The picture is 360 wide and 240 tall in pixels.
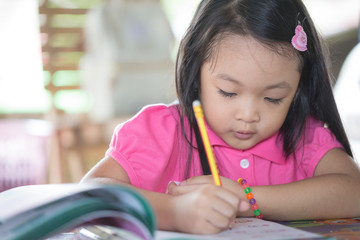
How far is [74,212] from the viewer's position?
1.42 ft

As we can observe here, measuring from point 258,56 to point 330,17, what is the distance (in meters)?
1.75

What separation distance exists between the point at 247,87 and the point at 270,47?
8 cm

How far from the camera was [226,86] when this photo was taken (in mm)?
775

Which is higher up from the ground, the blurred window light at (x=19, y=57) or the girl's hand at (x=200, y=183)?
the blurred window light at (x=19, y=57)

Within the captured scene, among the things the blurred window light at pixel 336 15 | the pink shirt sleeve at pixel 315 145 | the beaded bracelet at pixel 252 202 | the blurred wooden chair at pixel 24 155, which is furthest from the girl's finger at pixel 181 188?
the blurred wooden chair at pixel 24 155

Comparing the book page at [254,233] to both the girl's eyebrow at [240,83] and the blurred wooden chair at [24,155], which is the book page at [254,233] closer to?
the girl's eyebrow at [240,83]

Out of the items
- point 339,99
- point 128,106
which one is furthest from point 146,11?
point 339,99

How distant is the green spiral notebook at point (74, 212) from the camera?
0.43 metres

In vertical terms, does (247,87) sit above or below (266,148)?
above

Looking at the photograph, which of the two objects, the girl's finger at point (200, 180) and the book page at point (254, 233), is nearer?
the book page at point (254, 233)

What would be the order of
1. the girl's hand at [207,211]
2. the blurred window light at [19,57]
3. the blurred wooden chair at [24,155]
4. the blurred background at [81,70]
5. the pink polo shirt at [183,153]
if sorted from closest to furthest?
1. the girl's hand at [207,211]
2. the pink polo shirt at [183,153]
3. the blurred background at [81,70]
4. the blurred wooden chair at [24,155]
5. the blurred window light at [19,57]

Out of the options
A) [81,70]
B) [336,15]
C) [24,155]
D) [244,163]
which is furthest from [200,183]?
[81,70]

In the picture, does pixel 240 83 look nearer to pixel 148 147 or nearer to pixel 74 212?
pixel 148 147

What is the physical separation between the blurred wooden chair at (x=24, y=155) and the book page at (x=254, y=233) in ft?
7.42
